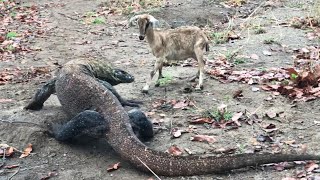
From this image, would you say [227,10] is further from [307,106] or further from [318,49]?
[307,106]

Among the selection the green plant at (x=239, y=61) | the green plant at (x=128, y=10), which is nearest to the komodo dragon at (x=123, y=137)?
the green plant at (x=239, y=61)

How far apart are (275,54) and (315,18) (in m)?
2.17

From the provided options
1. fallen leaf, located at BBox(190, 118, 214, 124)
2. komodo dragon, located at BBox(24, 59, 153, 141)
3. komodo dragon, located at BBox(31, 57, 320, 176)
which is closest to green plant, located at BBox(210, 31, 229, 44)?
komodo dragon, located at BBox(24, 59, 153, 141)

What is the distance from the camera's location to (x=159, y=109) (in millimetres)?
6324

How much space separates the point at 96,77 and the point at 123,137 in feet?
6.67

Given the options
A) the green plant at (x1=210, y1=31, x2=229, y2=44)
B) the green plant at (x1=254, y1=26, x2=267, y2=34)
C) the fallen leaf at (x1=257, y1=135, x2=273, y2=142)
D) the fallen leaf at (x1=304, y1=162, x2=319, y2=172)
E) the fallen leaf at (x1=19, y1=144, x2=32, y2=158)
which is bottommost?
the green plant at (x1=210, y1=31, x2=229, y2=44)

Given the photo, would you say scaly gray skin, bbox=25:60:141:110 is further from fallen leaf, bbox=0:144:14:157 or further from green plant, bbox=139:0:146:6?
green plant, bbox=139:0:146:6

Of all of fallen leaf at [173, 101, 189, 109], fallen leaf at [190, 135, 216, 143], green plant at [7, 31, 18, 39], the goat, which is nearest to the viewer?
fallen leaf at [190, 135, 216, 143]

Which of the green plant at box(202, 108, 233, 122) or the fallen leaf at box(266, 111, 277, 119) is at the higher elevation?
the fallen leaf at box(266, 111, 277, 119)

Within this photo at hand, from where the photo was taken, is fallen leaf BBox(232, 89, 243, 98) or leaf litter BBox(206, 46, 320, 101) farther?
fallen leaf BBox(232, 89, 243, 98)

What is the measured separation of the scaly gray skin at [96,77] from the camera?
6375mm

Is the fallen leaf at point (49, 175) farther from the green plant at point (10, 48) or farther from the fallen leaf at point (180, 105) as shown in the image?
the green plant at point (10, 48)

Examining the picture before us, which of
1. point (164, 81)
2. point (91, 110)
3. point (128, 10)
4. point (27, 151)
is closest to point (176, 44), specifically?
point (164, 81)

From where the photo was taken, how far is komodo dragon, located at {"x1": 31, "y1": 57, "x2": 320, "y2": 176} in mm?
4266
